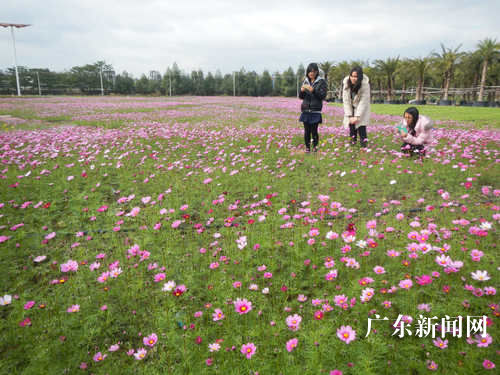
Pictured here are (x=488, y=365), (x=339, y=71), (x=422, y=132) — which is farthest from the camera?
(x=339, y=71)

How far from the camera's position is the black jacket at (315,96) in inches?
247

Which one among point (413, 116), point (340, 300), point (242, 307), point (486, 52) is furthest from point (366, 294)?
point (486, 52)

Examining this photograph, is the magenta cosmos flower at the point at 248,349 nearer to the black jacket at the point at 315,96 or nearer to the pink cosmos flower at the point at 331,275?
the pink cosmos flower at the point at 331,275

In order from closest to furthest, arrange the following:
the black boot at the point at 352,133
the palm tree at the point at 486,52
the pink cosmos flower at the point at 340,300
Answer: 1. the pink cosmos flower at the point at 340,300
2. the black boot at the point at 352,133
3. the palm tree at the point at 486,52

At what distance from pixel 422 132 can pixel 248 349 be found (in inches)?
221

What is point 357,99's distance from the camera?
6488 millimetres

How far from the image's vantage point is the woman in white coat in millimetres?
6242

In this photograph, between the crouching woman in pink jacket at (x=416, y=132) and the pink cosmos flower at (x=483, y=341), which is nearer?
the pink cosmos flower at (x=483, y=341)

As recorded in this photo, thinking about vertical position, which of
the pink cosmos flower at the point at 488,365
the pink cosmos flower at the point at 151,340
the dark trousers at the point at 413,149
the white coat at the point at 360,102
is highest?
the white coat at the point at 360,102

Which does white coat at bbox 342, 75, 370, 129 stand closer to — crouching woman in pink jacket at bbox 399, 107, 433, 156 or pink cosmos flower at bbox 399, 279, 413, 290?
crouching woman in pink jacket at bbox 399, 107, 433, 156

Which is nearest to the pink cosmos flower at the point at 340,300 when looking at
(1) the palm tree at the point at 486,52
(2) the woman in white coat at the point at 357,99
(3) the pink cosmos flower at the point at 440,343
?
(3) the pink cosmos flower at the point at 440,343

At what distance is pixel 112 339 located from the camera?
6.93 ft

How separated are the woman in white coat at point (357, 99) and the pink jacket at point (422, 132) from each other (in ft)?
3.59

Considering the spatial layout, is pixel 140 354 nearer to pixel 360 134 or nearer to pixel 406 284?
pixel 406 284
